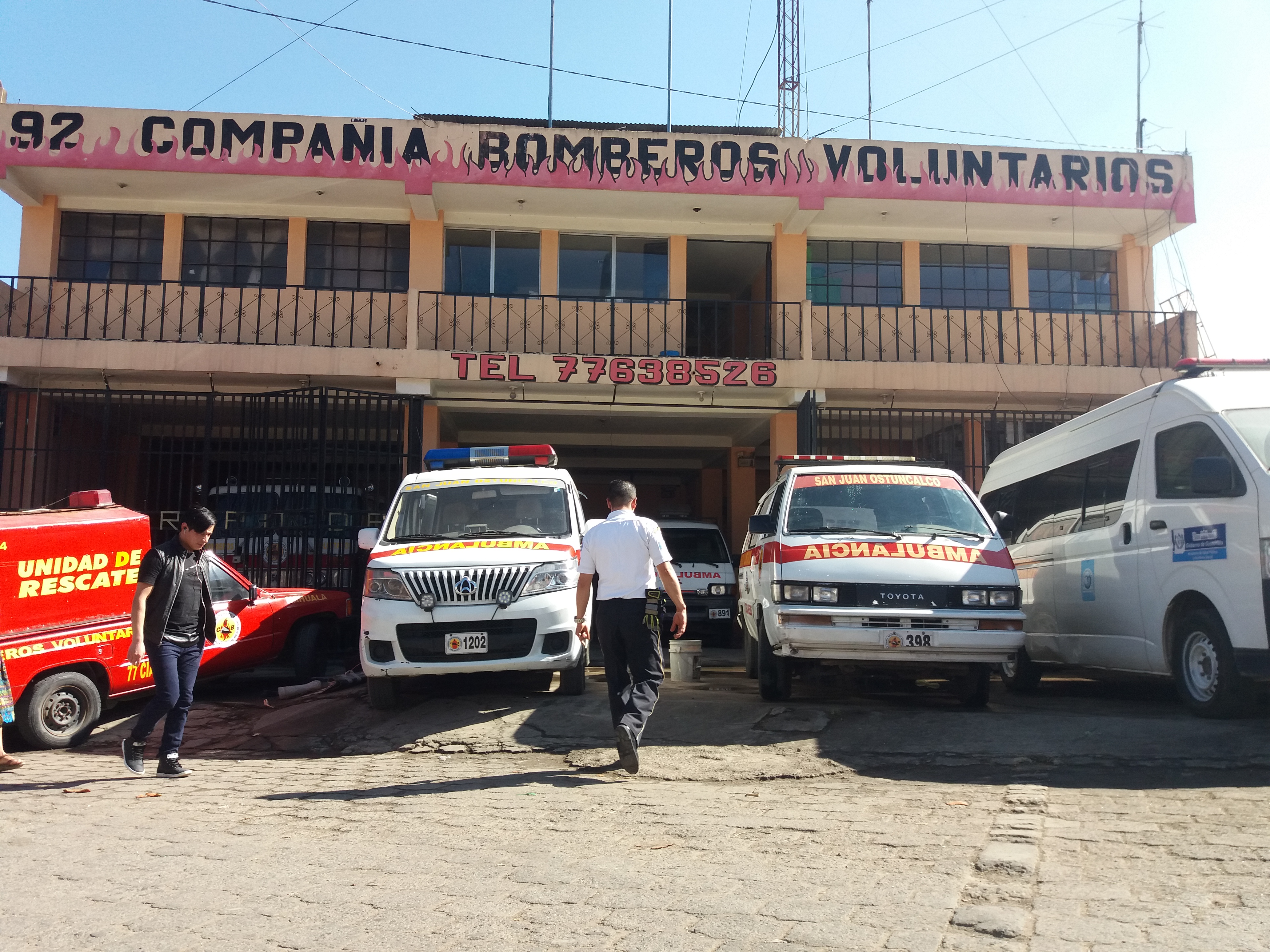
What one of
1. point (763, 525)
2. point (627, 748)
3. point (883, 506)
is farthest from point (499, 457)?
point (627, 748)

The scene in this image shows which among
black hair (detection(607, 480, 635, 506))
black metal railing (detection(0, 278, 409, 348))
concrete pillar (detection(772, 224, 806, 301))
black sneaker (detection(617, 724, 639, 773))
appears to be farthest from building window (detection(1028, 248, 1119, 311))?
black sneaker (detection(617, 724, 639, 773))

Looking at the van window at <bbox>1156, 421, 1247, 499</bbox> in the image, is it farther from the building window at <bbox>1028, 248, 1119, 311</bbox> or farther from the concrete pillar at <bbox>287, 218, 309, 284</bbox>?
the concrete pillar at <bbox>287, 218, 309, 284</bbox>

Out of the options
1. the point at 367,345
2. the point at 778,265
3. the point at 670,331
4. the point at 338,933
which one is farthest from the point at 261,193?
the point at 338,933

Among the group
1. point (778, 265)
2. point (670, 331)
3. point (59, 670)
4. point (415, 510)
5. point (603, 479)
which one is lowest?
point (59, 670)

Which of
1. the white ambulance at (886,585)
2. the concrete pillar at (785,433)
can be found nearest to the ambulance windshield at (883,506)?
the white ambulance at (886,585)

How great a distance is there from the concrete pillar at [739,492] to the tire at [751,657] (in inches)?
332

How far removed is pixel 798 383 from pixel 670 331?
86.2 inches

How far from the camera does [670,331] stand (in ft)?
48.8

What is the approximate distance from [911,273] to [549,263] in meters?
5.66

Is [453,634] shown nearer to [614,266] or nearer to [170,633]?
[170,633]

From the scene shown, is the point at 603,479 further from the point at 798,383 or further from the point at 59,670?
the point at 59,670

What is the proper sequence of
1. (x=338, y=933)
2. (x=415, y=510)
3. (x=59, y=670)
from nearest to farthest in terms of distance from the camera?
(x=338, y=933) < (x=59, y=670) < (x=415, y=510)

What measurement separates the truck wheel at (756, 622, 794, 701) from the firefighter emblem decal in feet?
15.9

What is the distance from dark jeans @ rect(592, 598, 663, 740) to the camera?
598 centimetres
